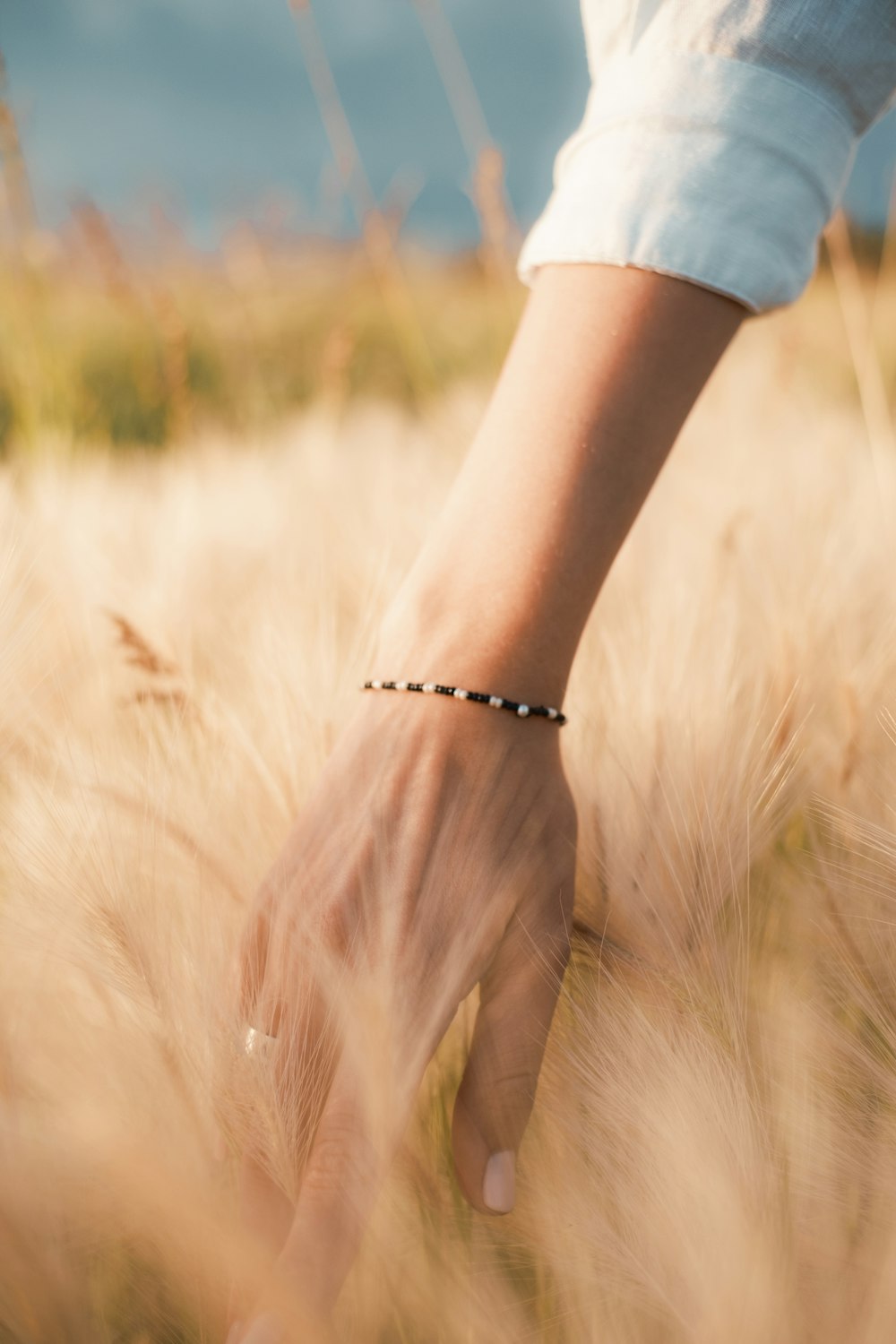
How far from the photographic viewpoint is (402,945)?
42cm

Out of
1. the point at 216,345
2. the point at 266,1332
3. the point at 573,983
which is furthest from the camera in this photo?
the point at 216,345

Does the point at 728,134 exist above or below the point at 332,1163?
above

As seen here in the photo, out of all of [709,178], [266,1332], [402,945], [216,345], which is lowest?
[266,1332]

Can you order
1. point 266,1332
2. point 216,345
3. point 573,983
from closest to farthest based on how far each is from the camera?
1. point 266,1332
2. point 573,983
3. point 216,345

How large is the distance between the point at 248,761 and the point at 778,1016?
0.31 meters

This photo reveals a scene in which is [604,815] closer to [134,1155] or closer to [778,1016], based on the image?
[778,1016]

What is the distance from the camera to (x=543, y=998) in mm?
435

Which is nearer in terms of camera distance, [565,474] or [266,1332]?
[266,1332]

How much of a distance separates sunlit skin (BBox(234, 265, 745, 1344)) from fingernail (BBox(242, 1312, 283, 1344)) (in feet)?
0.30

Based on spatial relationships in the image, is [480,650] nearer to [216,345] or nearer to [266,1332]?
[266,1332]

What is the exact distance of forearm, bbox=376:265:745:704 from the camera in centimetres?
48

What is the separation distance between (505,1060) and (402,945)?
0.07 m

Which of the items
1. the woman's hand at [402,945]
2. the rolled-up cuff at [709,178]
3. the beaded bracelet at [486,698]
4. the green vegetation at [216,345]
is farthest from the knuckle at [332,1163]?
the green vegetation at [216,345]

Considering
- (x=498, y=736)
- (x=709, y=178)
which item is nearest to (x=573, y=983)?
(x=498, y=736)
